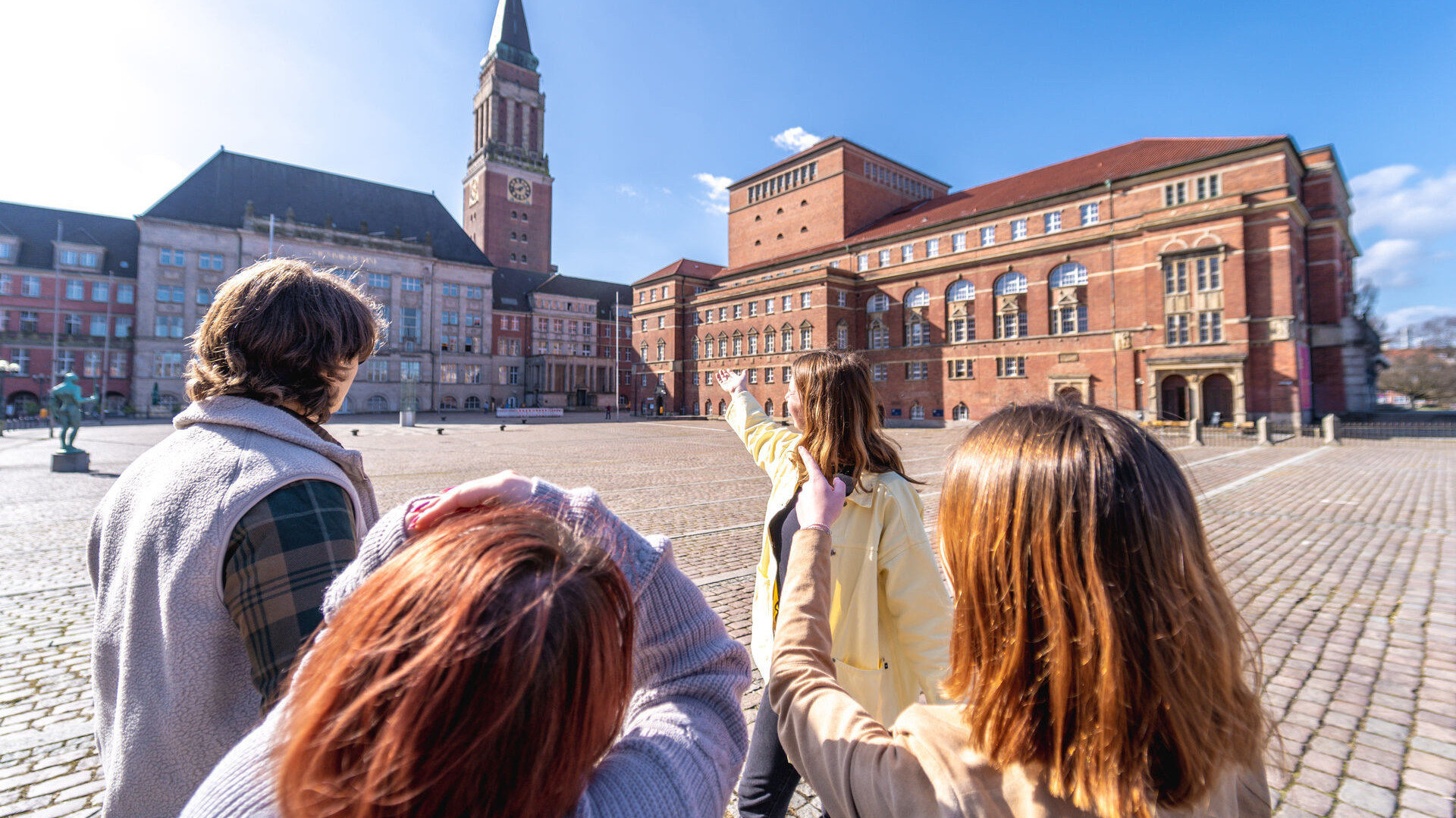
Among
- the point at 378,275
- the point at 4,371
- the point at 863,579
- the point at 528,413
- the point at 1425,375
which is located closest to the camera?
the point at 863,579

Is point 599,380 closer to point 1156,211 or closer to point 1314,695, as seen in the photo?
point 1156,211

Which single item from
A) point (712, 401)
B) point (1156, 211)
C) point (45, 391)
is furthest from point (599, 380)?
point (1156, 211)

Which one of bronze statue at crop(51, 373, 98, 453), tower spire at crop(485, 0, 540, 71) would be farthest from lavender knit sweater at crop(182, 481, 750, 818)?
tower spire at crop(485, 0, 540, 71)

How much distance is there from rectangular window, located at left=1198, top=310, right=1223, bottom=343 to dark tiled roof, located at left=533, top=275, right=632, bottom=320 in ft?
185

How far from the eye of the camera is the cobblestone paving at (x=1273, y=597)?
10.5 feet

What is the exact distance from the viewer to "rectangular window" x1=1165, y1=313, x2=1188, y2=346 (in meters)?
34.1

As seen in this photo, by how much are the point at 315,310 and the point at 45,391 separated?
70.5 metres

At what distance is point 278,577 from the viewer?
4.35 ft

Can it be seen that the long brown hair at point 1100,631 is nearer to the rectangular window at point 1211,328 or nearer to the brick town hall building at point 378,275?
the rectangular window at point 1211,328

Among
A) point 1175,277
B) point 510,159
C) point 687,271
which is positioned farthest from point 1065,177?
point 510,159

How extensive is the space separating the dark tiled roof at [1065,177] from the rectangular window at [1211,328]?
8.92 metres

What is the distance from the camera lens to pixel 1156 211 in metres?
35.2

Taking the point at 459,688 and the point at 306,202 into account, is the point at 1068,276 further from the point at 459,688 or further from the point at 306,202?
the point at 306,202

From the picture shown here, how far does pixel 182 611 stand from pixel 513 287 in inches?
2966
